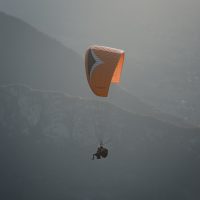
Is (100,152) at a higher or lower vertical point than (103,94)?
lower

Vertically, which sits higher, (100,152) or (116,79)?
(116,79)

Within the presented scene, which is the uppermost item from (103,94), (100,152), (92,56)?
(92,56)

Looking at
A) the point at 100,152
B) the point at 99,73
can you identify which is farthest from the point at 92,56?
the point at 100,152

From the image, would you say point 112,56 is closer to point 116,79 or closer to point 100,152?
point 116,79

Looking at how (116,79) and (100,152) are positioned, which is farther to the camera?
(116,79)

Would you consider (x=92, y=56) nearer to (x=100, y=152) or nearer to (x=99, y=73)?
(x=99, y=73)
